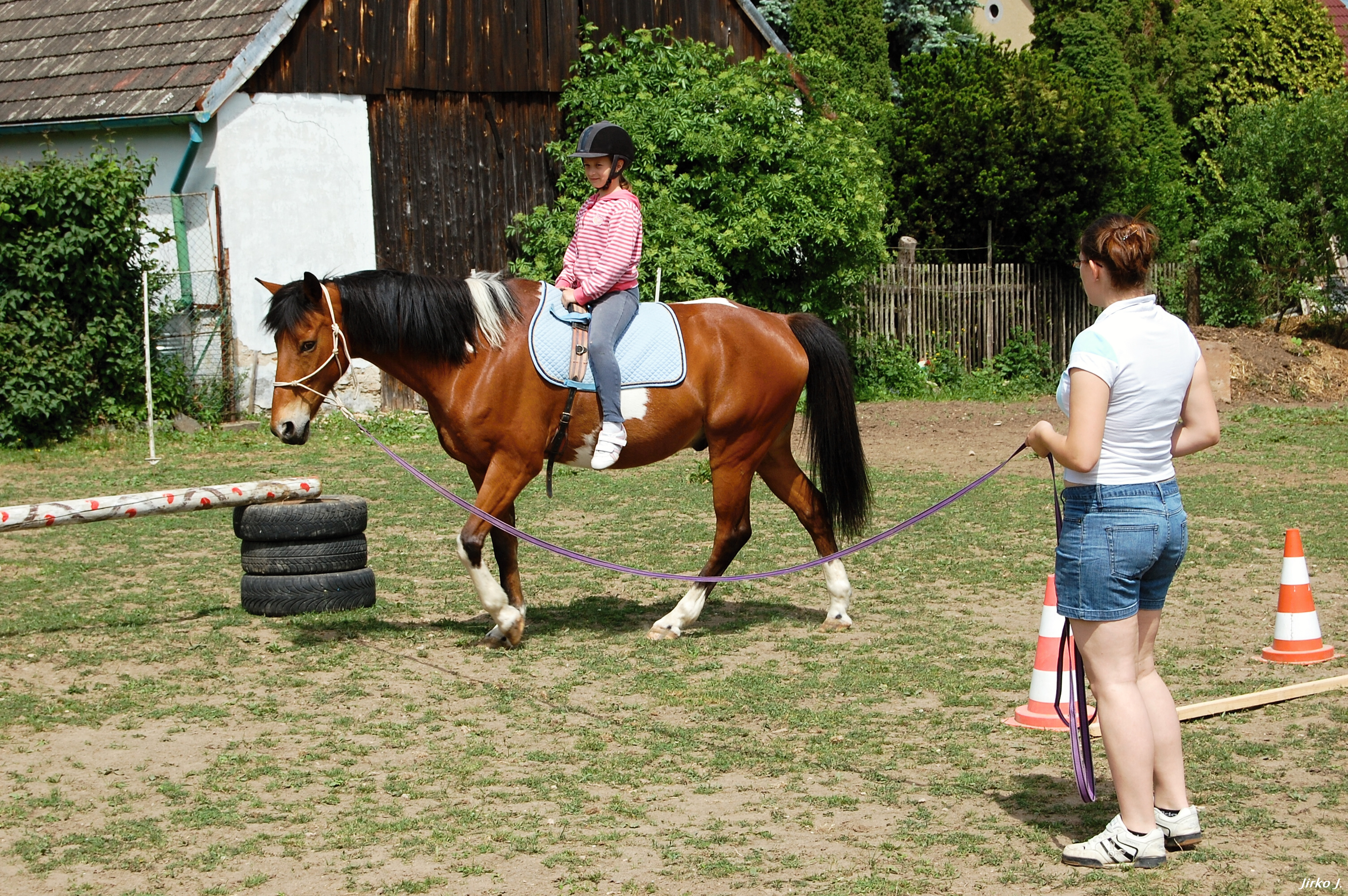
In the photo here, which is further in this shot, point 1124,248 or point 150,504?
point 150,504

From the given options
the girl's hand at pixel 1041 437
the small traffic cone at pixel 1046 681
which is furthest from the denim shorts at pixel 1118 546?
the small traffic cone at pixel 1046 681

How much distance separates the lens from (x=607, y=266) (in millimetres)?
7090

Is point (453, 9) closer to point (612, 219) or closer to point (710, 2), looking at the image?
point (710, 2)

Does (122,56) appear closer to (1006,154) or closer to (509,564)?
(509,564)

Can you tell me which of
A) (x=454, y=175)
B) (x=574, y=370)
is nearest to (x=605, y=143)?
(x=574, y=370)

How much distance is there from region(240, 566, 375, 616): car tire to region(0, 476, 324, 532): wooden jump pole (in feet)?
1.62

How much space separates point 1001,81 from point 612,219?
1725 cm

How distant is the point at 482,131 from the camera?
18.5 meters

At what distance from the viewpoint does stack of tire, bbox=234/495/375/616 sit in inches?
304

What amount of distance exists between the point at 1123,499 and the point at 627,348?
3.69 meters

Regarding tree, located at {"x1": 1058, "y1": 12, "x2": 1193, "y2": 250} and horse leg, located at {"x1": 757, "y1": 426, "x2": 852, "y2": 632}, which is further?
tree, located at {"x1": 1058, "y1": 12, "x2": 1193, "y2": 250}

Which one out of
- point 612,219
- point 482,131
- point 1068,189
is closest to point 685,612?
point 612,219

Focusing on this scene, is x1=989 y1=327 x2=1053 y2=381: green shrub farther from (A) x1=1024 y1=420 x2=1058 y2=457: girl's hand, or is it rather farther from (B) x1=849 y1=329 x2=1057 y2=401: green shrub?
(A) x1=1024 y1=420 x2=1058 y2=457: girl's hand

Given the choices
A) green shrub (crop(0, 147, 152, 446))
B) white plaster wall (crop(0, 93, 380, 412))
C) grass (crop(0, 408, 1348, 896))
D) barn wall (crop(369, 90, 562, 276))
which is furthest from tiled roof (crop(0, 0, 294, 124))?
grass (crop(0, 408, 1348, 896))
